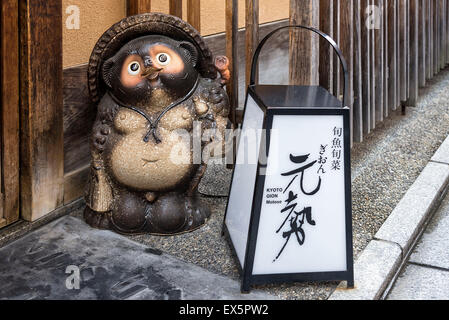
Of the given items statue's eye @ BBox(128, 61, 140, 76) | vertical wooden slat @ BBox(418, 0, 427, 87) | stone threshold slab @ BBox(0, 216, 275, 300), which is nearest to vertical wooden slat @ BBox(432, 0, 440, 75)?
vertical wooden slat @ BBox(418, 0, 427, 87)

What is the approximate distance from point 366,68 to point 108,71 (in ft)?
8.74

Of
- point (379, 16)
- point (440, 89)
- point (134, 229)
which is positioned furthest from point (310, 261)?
point (440, 89)

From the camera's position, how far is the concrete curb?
3.74 m

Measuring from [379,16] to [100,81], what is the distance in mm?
2994

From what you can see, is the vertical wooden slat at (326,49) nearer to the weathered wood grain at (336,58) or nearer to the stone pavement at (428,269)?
the weathered wood grain at (336,58)

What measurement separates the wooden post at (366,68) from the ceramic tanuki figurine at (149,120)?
2.02 m

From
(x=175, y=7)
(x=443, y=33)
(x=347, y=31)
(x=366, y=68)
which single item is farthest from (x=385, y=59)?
(x=175, y=7)

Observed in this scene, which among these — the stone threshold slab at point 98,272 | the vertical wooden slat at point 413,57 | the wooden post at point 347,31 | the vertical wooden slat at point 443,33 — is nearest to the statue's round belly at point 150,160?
the stone threshold slab at point 98,272

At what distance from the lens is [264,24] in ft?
23.7

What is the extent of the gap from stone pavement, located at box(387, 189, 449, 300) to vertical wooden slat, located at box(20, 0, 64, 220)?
2.35 meters

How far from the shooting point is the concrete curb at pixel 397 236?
3740 mm

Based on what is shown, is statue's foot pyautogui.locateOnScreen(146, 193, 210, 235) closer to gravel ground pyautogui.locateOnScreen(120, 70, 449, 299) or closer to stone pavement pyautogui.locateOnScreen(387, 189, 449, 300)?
gravel ground pyautogui.locateOnScreen(120, 70, 449, 299)

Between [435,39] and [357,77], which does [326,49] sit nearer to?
[357,77]

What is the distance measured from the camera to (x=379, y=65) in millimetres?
6180
